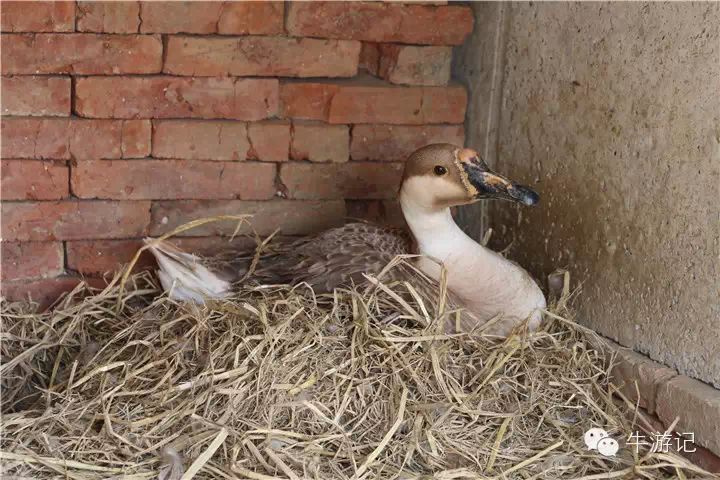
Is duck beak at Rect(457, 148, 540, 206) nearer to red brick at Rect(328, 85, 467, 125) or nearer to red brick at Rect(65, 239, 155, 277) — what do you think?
red brick at Rect(328, 85, 467, 125)

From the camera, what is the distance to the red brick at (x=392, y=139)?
3.45m

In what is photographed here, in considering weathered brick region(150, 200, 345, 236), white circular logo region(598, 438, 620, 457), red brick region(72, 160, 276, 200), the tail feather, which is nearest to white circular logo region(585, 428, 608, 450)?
white circular logo region(598, 438, 620, 457)

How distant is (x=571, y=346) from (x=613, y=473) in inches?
23.1

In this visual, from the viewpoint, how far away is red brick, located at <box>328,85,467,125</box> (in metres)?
3.39

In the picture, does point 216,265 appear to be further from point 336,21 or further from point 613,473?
point 613,473

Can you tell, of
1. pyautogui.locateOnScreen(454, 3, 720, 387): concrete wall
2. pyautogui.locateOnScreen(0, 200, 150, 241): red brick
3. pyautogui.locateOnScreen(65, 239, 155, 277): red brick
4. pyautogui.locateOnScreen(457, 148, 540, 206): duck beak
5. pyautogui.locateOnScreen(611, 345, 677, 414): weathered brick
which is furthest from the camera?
pyautogui.locateOnScreen(65, 239, 155, 277): red brick

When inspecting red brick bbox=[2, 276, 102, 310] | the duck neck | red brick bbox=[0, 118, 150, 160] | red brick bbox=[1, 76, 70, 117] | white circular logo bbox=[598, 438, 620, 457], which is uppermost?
red brick bbox=[1, 76, 70, 117]

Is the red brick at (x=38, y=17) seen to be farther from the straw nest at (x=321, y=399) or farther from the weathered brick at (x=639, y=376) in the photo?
the weathered brick at (x=639, y=376)

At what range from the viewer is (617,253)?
2855 mm

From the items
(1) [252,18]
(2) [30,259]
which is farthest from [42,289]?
(1) [252,18]

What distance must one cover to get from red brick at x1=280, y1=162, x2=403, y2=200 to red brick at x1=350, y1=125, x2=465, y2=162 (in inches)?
1.5

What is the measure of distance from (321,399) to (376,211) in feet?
3.97

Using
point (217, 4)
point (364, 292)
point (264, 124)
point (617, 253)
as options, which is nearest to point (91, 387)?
point (364, 292)

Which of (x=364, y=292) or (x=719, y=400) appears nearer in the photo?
(x=719, y=400)
